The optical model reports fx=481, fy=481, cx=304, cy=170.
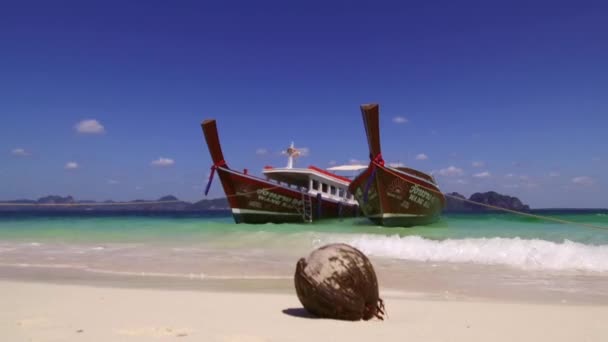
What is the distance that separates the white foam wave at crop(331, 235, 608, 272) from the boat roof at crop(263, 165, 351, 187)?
430 inches

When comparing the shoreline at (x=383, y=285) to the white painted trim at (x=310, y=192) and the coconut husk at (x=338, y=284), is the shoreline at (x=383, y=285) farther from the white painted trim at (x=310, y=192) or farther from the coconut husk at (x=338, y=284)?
the white painted trim at (x=310, y=192)

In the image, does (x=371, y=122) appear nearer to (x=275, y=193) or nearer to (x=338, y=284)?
(x=275, y=193)

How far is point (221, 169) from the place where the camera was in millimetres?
22344

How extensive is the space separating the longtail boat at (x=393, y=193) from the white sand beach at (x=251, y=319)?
13.1 metres

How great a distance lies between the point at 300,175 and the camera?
24312 millimetres

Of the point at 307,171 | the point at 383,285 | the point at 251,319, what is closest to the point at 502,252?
the point at 383,285

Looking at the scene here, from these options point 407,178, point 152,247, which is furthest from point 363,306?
point 407,178

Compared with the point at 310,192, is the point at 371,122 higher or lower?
higher

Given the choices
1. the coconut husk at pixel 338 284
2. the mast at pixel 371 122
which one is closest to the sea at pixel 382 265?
the coconut husk at pixel 338 284

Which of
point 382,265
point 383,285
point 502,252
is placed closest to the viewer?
point 383,285

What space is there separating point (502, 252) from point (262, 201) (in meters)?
14.6

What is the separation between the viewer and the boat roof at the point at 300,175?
23.8 m

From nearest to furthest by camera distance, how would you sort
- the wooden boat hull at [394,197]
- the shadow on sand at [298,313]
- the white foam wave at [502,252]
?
the shadow on sand at [298,313], the white foam wave at [502,252], the wooden boat hull at [394,197]

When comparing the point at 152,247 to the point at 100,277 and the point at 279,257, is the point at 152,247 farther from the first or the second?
the point at 100,277
